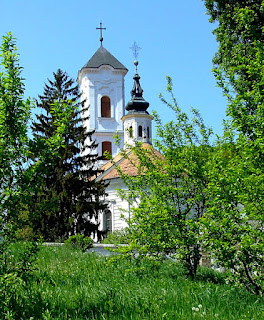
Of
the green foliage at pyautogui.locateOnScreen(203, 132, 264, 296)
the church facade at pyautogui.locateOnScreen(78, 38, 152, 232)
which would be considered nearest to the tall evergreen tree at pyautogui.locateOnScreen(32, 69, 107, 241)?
the church facade at pyautogui.locateOnScreen(78, 38, 152, 232)

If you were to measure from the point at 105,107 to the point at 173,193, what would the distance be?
42.1 m

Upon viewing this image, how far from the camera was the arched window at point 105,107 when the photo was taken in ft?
163

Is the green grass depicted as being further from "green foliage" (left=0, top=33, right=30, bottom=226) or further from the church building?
the church building

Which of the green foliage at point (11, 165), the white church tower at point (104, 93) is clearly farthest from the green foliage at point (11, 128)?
the white church tower at point (104, 93)

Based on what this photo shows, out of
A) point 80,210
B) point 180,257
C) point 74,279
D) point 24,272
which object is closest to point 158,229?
point 180,257

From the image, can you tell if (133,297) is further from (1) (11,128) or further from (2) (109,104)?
(2) (109,104)

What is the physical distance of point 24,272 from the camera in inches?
213

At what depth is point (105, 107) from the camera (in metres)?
49.9

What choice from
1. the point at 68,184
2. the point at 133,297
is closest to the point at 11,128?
the point at 133,297

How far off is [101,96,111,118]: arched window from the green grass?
41.5 m

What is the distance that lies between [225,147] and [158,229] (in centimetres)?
169

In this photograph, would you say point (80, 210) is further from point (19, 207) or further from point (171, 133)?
point (19, 207)

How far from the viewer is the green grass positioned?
17.0ft

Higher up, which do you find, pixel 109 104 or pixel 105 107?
pixel 109 104
